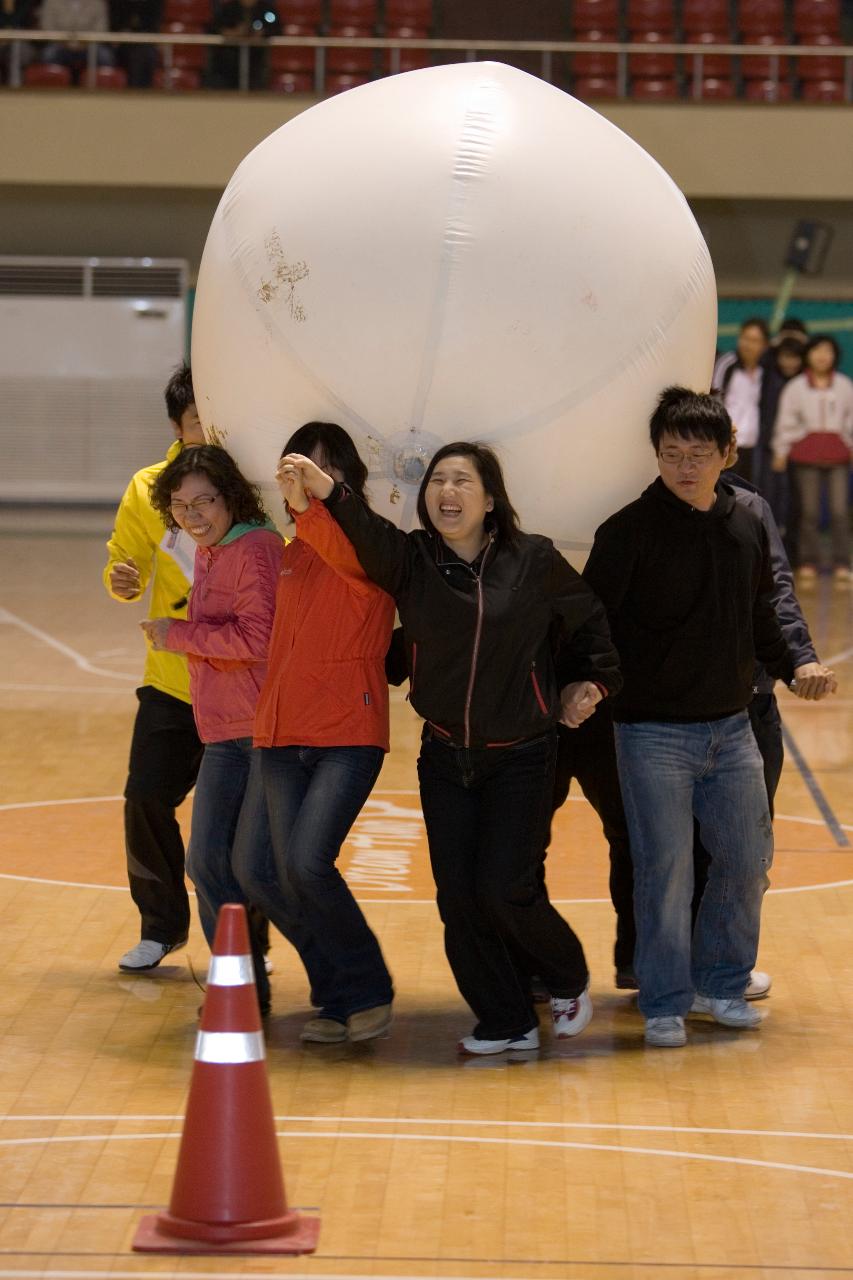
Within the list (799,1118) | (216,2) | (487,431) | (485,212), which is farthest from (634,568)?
(216,2)

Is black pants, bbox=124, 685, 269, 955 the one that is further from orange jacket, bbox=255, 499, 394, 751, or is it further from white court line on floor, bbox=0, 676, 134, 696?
white court line on floor, bbox=0, 676, 134, 696

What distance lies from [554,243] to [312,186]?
0.58 m

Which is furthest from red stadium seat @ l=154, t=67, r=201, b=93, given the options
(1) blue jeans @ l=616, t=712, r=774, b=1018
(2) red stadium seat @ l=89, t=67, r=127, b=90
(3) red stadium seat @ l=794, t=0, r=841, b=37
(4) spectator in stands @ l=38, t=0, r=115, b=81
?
(1) blue jeans @ l=616, t=712, r=774, b=1018

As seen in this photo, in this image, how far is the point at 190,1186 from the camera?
3693 mm

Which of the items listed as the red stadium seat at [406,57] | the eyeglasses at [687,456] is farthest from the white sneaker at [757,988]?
the red stadium seat at [406,57]

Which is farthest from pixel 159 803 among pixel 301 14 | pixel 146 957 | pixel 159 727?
pixel 301 14

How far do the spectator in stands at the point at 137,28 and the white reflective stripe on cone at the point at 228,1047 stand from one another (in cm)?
1604

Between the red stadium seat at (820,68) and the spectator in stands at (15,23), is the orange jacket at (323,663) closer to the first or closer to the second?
the red stadium seat at (820,68)

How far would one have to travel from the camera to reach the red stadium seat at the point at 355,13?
1922 centimetres

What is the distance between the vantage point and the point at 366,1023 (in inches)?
196

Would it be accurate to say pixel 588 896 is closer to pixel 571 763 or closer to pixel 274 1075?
pixel 571 763

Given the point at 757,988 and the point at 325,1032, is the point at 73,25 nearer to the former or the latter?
the point at 757,988

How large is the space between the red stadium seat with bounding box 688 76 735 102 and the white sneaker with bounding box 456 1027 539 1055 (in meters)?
14.7

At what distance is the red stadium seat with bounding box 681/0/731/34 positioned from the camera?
19.2 metres
